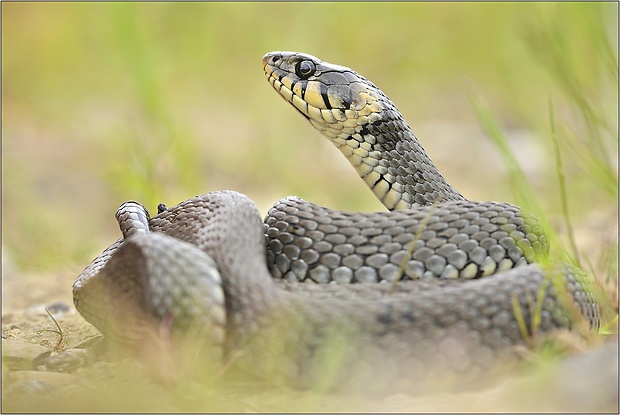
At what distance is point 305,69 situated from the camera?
222 inches

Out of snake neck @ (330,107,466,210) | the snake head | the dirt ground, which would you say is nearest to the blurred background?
the snake head

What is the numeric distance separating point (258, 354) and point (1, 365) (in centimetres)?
135

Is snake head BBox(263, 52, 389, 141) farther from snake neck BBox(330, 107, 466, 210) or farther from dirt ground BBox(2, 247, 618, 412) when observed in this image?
dirt ground BBox(2, 247, 618, 412)

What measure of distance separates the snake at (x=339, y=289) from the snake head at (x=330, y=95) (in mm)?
1022

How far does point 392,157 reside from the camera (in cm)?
536

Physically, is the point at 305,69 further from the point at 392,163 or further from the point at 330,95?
the point at 392,163

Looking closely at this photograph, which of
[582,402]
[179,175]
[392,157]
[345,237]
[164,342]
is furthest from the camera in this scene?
[179,175]

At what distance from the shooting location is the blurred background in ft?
31.6

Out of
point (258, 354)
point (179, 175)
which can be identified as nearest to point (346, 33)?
point (179, 175)

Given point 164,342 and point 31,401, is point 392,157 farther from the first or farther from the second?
point 31,401

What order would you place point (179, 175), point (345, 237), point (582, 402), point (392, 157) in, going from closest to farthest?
point (582, 402)
point (345, 237)
point (392, 157)
point (179, 175)

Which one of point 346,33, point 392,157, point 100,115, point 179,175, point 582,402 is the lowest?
point 582,402

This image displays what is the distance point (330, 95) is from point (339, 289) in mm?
1929

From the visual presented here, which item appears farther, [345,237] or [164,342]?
[345,237]
